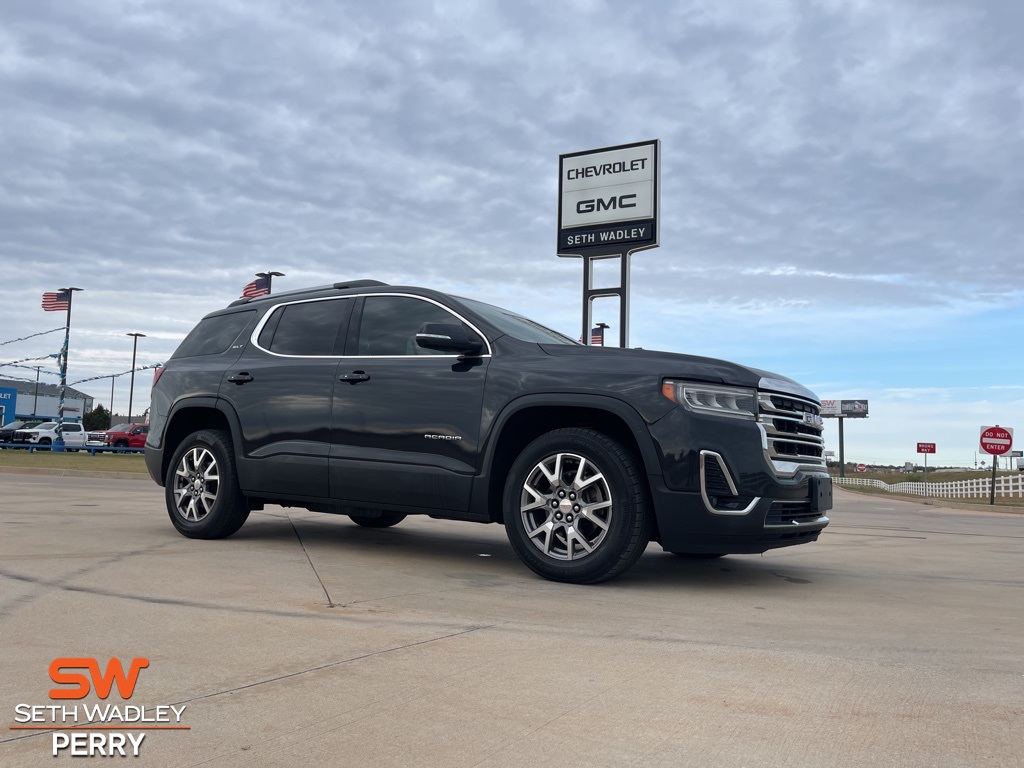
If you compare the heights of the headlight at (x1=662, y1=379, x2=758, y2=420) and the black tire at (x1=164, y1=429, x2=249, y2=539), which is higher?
the headlight at (x1=662, y1=379, x2=758, y2=420)

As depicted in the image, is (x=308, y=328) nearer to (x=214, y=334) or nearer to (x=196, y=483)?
(x=214, y=334)

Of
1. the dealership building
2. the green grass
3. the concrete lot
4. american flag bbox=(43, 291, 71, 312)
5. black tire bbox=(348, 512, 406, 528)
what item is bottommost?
the green grass

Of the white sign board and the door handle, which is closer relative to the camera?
the door handle

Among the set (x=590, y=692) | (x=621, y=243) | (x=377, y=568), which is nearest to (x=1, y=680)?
(x=590, y=692)

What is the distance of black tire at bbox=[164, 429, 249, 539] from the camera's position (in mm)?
6582

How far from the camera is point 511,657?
3.33m

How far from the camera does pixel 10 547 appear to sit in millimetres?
5965

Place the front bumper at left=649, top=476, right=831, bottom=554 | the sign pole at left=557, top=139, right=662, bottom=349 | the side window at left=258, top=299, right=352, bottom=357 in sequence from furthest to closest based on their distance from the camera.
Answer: the sign pole at left=557, top=139, right=662, bottom=349, the side window at left=258, top=299, right=352, bottom=357, the front bumper at left=649, top=476, right=831, bottom=554

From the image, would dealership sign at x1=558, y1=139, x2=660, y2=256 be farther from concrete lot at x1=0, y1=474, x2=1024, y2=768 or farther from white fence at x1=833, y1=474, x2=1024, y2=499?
white fence at x1=833, y1=474, x2=1024, y2=499

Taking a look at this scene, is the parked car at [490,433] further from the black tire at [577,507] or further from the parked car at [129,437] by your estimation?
the parked car at [129,437]

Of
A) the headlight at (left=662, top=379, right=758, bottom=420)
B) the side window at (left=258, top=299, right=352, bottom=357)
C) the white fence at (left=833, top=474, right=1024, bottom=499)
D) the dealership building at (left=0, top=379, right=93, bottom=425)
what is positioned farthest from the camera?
the dealership building at (left=0, top=379, right=93, bottom=425)

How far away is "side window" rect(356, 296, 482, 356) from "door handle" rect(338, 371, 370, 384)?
200 millimetres

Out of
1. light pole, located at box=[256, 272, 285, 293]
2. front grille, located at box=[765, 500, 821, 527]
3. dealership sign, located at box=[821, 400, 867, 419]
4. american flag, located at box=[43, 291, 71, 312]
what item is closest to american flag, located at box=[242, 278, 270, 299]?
light pole, located at box=[256, 272, 285, 293]

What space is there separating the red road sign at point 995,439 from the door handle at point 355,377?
23.0 meters
